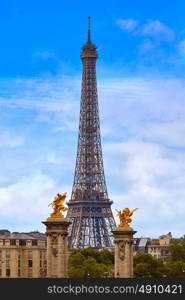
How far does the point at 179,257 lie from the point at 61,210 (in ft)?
199

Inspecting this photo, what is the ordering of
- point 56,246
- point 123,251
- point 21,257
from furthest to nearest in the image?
point 21,257 → point 123,251 → point 56,246

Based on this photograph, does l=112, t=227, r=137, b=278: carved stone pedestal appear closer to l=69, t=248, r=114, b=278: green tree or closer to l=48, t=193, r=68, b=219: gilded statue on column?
l=48, t=193, r=68, b=219: gilded statue on column

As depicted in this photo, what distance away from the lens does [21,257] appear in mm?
178375

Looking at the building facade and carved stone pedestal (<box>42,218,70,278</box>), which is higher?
the building facade

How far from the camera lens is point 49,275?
124938mm

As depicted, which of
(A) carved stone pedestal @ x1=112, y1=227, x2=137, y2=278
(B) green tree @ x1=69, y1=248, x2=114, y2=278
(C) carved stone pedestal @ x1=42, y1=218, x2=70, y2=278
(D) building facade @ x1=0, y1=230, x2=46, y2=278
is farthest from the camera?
(D) building facade @ x1=0, y1=230, x2=46, y2=278

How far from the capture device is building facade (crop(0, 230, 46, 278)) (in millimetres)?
176875

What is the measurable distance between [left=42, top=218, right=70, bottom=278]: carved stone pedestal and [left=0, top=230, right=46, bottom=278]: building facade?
164 feet

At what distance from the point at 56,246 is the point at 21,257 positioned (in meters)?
53.7

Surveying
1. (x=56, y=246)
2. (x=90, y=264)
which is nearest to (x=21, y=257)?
(x=90, y=264)

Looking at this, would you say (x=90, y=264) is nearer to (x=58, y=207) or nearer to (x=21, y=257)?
(x=21, y=257)

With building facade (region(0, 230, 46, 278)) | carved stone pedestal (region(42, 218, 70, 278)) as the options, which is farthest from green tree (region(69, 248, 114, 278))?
carved stone pedestal (region(42, 218, 70, 278))

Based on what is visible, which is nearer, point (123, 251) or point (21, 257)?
point (123, 251)

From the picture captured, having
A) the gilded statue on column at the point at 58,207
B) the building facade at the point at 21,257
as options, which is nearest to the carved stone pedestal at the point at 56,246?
the gilded statue on column at the point at 58,207
